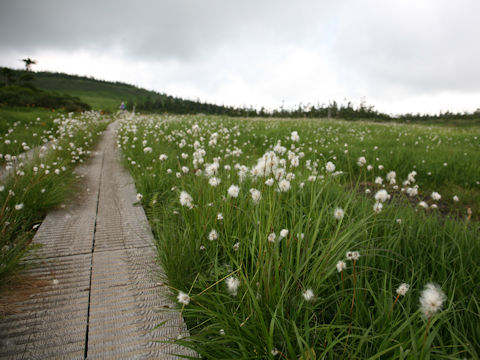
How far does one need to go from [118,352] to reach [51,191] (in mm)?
2646

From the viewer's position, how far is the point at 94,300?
168 cm

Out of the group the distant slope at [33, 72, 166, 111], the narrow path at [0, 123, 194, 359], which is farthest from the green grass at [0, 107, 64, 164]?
the distant slope at [33, 72, 166, 111]

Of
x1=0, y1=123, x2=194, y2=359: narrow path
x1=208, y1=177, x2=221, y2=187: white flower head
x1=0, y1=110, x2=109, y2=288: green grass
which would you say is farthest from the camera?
x1=208, y1=177, x2=221, y2=187: white flower head

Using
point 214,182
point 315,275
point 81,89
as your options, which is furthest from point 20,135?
point 81,89

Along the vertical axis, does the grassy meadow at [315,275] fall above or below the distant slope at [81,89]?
below

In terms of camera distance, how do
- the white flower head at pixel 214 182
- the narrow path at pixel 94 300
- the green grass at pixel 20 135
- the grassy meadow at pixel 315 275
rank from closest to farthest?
1. the grassy meadow at pixel 315 275
2. the narrow path at pixel 94 300
3. the white flower head at pixel 214 182
4. the green grass at pixel 20 135

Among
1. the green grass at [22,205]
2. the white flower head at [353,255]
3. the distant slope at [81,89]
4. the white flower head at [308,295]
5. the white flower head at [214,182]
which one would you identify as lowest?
the green grass at [22,205]

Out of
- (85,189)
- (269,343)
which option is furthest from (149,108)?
(269,343)

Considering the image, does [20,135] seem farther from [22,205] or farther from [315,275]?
[315,275]

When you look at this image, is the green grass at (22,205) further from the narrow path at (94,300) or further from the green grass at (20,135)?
the green grass at (20,135)

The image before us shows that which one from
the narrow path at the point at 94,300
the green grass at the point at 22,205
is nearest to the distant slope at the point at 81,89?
the green grass at the point at 22,205

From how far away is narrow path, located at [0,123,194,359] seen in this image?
53.4 inches

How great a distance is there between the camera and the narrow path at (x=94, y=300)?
53.4 inches

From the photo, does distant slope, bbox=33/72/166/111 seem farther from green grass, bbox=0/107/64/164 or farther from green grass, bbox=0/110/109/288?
green grass, bbox=0/110/109/288
